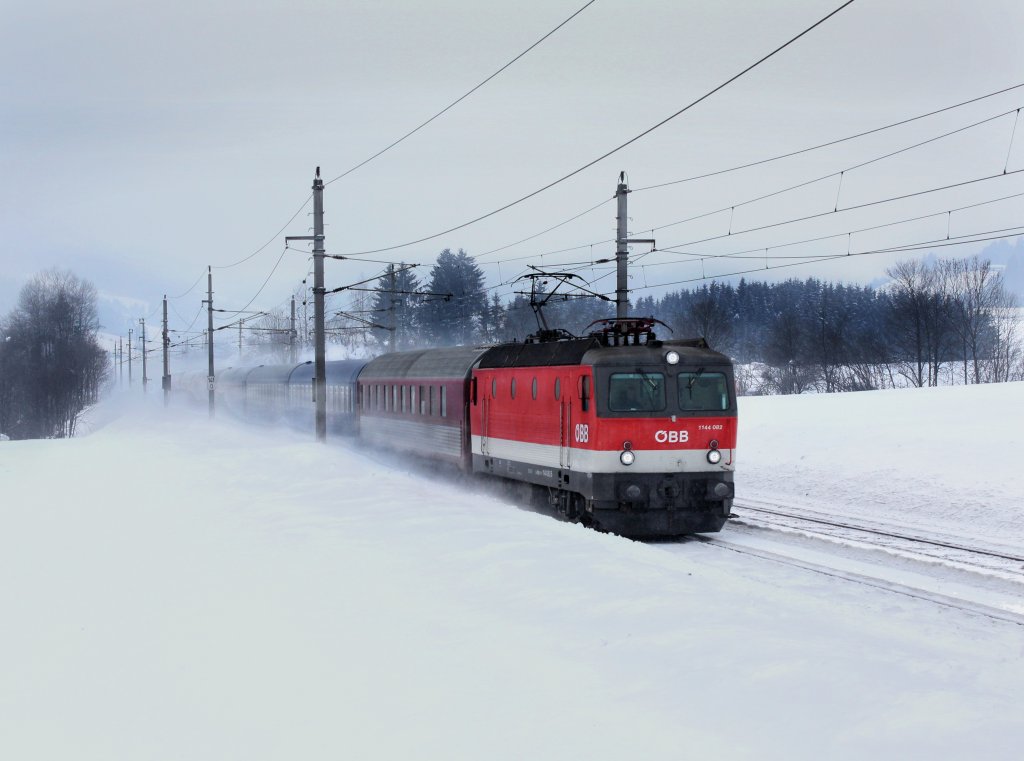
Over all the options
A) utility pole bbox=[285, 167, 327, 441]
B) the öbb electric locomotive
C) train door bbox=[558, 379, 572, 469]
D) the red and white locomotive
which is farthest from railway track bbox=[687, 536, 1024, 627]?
utility pole bbox=[285, 167, 327, 441]

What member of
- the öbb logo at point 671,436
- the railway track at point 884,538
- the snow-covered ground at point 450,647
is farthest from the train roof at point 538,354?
the railway track at point 884,538

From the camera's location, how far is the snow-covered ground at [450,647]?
18.4ft

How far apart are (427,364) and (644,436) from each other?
10.5m

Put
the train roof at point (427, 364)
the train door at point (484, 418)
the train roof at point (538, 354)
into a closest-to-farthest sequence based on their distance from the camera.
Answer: the train roof at point (538, 354) → the train door at point (484, 418) → the train roof at point (427, 364)

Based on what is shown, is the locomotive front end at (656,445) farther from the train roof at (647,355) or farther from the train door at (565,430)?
the train door at (565,430)

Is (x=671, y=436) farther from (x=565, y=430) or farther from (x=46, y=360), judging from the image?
(x=46, y=360)

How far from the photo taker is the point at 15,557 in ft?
38.7

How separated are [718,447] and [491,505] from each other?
3.81 meters

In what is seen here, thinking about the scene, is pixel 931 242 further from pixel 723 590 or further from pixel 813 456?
pixel 723 590

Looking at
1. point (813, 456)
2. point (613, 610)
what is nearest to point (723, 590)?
point (613, 610)

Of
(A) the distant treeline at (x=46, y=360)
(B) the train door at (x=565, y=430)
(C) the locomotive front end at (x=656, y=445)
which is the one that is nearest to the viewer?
(C) the locomotive front end at (x=656, y=445)

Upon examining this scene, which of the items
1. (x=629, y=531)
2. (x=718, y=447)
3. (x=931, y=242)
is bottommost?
(x=629, y=531)

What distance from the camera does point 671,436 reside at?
1436 centimetres

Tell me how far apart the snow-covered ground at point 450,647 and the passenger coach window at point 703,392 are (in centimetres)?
224
